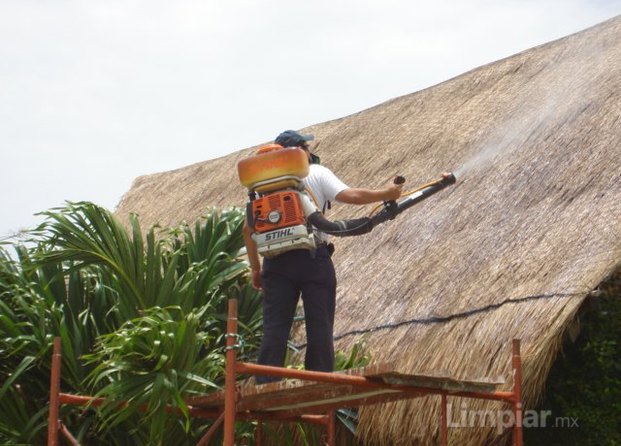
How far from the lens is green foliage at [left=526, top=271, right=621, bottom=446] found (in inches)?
246

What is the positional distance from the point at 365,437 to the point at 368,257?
6.01 feet

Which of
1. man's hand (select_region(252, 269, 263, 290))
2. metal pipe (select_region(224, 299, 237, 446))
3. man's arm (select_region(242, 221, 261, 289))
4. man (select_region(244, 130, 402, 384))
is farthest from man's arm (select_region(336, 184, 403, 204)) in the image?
metal pipe (select_region(224, 299, 237, 446))

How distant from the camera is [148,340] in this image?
6020 millimetres

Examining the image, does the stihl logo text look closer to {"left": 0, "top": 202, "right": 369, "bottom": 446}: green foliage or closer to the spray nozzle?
the spray nozzle

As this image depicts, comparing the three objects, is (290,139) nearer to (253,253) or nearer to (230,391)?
(253,253)

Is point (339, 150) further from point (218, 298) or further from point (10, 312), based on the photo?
point (10, 312)

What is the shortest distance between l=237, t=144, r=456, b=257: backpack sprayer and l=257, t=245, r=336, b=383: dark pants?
9cm

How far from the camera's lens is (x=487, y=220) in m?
7.79

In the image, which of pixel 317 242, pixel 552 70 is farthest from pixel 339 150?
pixel 317 242

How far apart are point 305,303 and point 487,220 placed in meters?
2.72

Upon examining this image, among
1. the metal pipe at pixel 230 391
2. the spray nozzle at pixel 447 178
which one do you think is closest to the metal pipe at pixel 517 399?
the spray nozzle at pixel 447 178

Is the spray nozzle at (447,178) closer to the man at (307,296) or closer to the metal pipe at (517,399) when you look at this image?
the man at (307,296)

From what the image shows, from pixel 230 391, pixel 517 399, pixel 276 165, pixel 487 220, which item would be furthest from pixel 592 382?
pixel 230 391

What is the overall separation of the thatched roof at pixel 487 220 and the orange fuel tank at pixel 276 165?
1.63 meters
